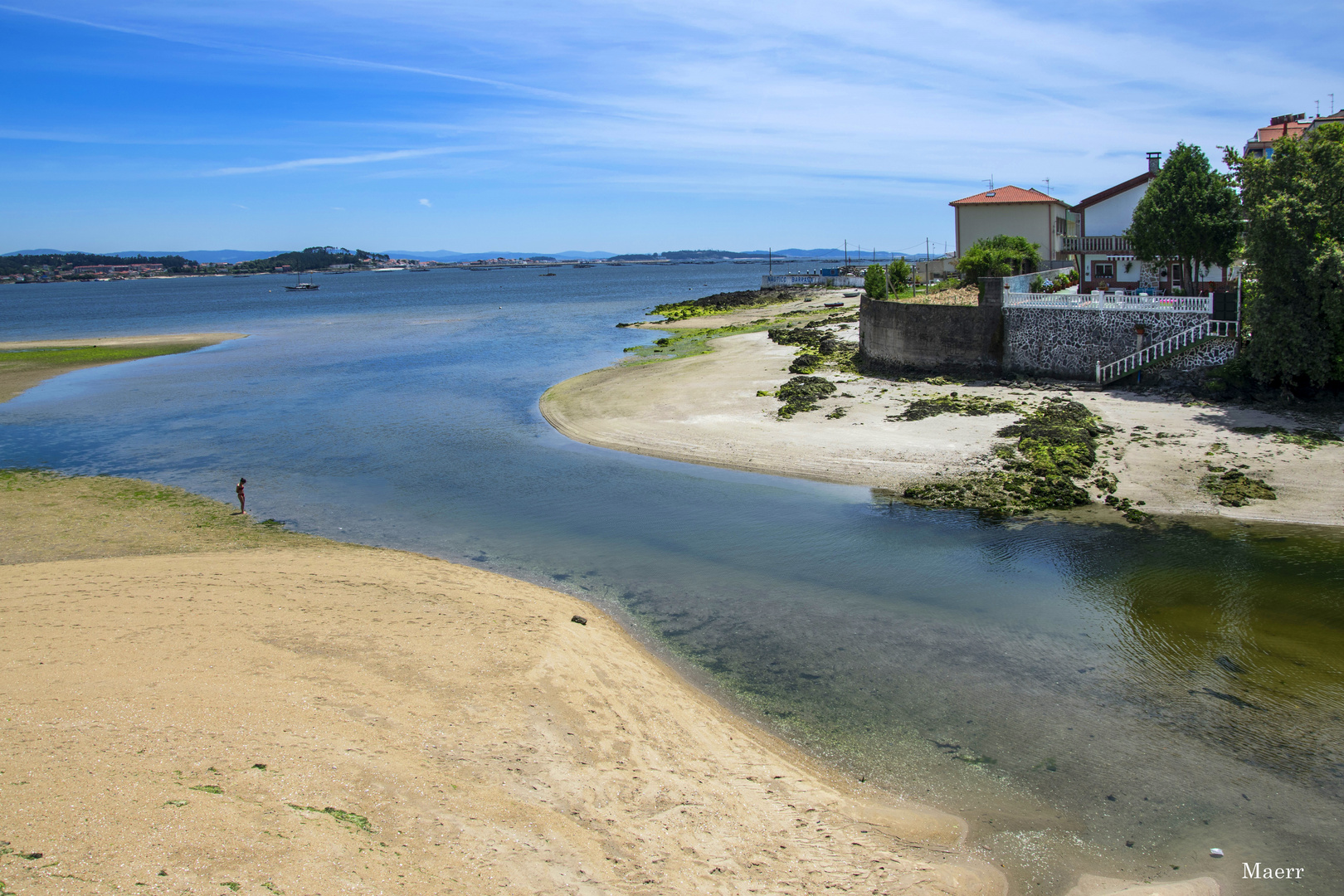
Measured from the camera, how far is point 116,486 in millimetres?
25984

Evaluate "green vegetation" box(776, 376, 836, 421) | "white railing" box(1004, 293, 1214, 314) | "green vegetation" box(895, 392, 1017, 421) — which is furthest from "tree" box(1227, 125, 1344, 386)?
"green vegetation" box(776, 376, 836, 421)

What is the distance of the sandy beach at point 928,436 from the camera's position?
22047mm

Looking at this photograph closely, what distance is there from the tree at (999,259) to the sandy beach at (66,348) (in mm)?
52213

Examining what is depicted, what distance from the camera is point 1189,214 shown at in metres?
33.1

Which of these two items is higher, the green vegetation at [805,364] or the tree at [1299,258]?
the tree at [1299,258]

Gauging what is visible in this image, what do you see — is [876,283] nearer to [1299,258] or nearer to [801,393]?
[801,393]

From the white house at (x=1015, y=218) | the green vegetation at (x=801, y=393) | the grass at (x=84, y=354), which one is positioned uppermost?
the white house at (x=1015, y=218)

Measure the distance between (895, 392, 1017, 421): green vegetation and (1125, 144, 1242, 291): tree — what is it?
10.8 meters

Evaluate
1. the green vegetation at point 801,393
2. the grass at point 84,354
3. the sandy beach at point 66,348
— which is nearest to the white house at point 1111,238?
the green vegetation at point 801,393

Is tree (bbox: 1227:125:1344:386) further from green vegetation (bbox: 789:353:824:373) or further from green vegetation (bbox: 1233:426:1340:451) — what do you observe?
green vegetation (bbox: 789:353:824:373)

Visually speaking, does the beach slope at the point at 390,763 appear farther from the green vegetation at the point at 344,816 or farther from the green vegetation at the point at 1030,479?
the green vegetation at the point at 1030,479

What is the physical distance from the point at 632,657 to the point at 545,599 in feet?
9.96

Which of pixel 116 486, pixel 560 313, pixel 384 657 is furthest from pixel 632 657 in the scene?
pixel 560 313

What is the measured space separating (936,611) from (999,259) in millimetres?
30190
